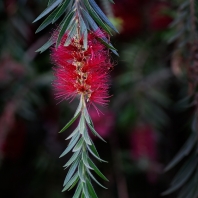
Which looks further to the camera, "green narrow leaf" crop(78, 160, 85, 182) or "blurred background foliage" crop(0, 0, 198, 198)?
"blurred background foliage" crop(0, 0, 198, 198)

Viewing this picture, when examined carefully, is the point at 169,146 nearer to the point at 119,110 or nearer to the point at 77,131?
the point at 119,110

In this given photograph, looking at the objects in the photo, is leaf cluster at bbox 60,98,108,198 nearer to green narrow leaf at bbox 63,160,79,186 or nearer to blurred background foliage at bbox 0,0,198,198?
green narrow leaf at bbox 63,160,79,186

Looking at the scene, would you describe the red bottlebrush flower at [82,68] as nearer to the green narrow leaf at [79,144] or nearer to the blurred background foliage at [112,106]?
the green narrow leaf at [79,144]

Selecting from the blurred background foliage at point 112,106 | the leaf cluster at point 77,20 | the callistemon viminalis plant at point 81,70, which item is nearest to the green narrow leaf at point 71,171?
the callistemon viminalis plant at point 81,70

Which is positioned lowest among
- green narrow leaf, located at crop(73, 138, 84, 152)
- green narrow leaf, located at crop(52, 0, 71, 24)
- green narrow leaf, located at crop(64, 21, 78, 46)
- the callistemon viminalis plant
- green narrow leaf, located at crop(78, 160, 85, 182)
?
green narrow leaf, located at crop(78, 160, 85, 182)

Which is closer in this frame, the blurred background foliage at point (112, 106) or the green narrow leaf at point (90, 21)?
the green narrow leaf at point (90, 21)

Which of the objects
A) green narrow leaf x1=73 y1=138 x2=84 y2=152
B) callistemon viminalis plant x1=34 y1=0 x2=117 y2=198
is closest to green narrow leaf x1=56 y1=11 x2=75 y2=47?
callistemon viminalis plant x1=34 y1=0 x2=117 y2=198
